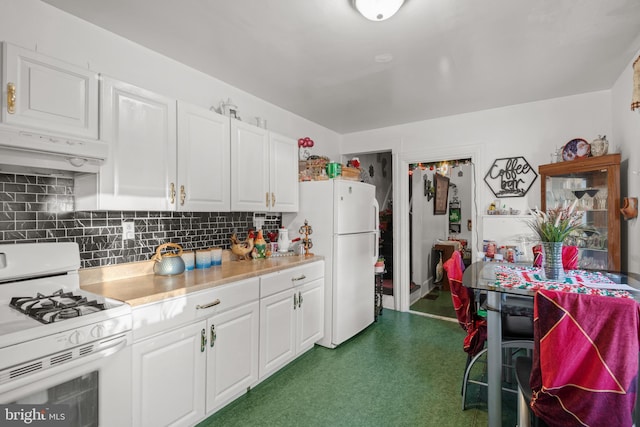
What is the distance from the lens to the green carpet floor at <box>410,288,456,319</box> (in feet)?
13.7

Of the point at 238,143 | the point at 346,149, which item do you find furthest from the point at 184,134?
the point at 346,149

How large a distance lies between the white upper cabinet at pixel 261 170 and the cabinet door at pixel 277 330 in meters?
0.82

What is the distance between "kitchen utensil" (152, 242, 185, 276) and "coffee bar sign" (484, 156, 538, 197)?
10.7 feet

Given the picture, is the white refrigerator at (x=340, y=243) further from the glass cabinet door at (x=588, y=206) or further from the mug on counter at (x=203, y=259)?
the glass cabinet door at (x=588, y=206)

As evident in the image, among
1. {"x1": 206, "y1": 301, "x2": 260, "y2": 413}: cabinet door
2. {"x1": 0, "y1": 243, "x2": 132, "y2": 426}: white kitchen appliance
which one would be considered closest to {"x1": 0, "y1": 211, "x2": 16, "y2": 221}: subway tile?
{"x1": 0, "y1": 243, "x2": 132, "y2": 426}: white kitchen appliance

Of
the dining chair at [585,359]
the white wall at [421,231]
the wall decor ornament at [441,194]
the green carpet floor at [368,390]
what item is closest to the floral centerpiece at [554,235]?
the dining chair at [585,359]

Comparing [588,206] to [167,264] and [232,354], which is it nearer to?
[232,354]

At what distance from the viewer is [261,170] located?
2787mm

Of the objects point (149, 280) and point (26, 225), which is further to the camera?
point (149, 280)

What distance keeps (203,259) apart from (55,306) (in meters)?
1.09

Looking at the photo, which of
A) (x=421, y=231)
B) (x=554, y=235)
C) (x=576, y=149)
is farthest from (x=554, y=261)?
(x=421, y=231)

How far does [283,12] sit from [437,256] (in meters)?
4.94

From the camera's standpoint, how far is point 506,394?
233cm

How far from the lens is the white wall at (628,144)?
230 cm
